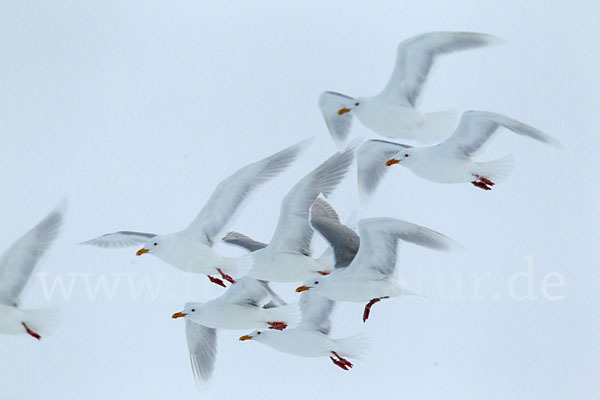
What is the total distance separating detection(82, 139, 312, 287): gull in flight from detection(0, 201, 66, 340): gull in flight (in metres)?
0.65

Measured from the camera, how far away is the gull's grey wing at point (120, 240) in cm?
695

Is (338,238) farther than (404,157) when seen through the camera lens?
No

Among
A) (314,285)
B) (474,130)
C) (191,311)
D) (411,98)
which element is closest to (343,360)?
(314,285)

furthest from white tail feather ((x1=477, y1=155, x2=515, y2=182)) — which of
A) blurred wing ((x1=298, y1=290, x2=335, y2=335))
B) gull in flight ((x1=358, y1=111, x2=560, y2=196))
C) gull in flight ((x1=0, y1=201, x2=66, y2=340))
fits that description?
gull in flight ((x1=0, y1=201, x2=66, y2=340))

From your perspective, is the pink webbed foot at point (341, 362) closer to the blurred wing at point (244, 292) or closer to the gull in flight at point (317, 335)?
the gull in flight at point (317, 335)

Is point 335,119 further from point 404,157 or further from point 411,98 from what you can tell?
point 404,157

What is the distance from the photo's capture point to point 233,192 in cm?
630

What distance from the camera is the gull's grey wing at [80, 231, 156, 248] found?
6.95 m

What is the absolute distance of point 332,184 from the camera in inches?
262

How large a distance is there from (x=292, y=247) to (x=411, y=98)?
119cm

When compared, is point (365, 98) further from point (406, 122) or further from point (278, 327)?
point (278, 327)

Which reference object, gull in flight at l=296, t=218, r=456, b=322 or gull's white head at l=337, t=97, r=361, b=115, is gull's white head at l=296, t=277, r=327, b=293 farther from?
gull's white head at l=337, t=97, r=361, b=115

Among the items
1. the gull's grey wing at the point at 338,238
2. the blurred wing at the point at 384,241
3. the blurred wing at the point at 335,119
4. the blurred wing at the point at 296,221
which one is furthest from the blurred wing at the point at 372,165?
the blurred wing at the point at 384,241

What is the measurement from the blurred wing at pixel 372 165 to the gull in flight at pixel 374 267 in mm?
1118
